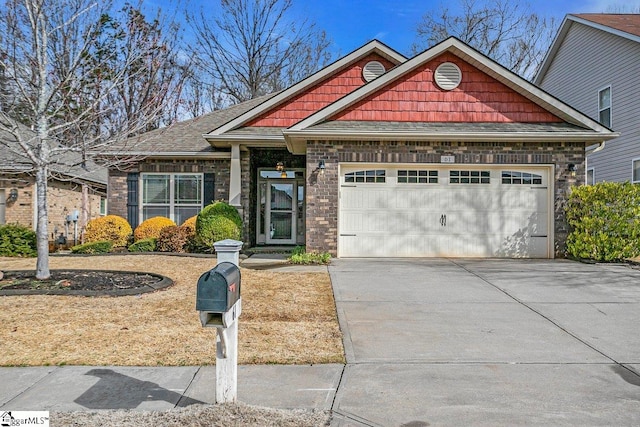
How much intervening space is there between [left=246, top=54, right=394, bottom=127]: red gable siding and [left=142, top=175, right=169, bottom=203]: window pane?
10.3 feet

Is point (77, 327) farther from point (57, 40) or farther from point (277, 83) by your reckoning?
point (277, 83)

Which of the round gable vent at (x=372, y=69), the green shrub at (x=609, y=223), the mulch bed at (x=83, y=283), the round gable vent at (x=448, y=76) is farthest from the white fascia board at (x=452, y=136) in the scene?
the mulch bed at (x=83, y=283)

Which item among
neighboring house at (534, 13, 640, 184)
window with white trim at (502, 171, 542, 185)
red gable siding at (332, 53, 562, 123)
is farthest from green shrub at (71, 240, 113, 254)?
neighboring house at (534, 13, 640, 184)

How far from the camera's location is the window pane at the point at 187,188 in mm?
14203

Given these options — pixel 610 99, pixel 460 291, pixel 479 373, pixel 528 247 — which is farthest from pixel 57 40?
pixel 610 99

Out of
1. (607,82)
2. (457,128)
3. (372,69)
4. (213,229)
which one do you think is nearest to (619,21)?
(607,82)

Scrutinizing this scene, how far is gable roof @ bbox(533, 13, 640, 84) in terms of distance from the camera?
15414 mm

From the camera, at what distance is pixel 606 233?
34.8 feet

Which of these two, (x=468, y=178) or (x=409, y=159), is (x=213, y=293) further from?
(x=468, y=178)

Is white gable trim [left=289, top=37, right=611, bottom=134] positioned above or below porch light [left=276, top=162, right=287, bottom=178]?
above

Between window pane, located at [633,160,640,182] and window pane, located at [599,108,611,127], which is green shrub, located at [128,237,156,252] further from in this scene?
window pane, located at [599,108,611,127]

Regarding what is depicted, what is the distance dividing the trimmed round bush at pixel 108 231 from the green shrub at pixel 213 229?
268 centimetres

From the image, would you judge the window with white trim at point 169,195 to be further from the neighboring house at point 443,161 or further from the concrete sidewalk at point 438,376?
the concrete sidewalk at point 438,376

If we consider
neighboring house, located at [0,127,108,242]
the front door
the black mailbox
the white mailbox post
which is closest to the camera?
the black mailbox
